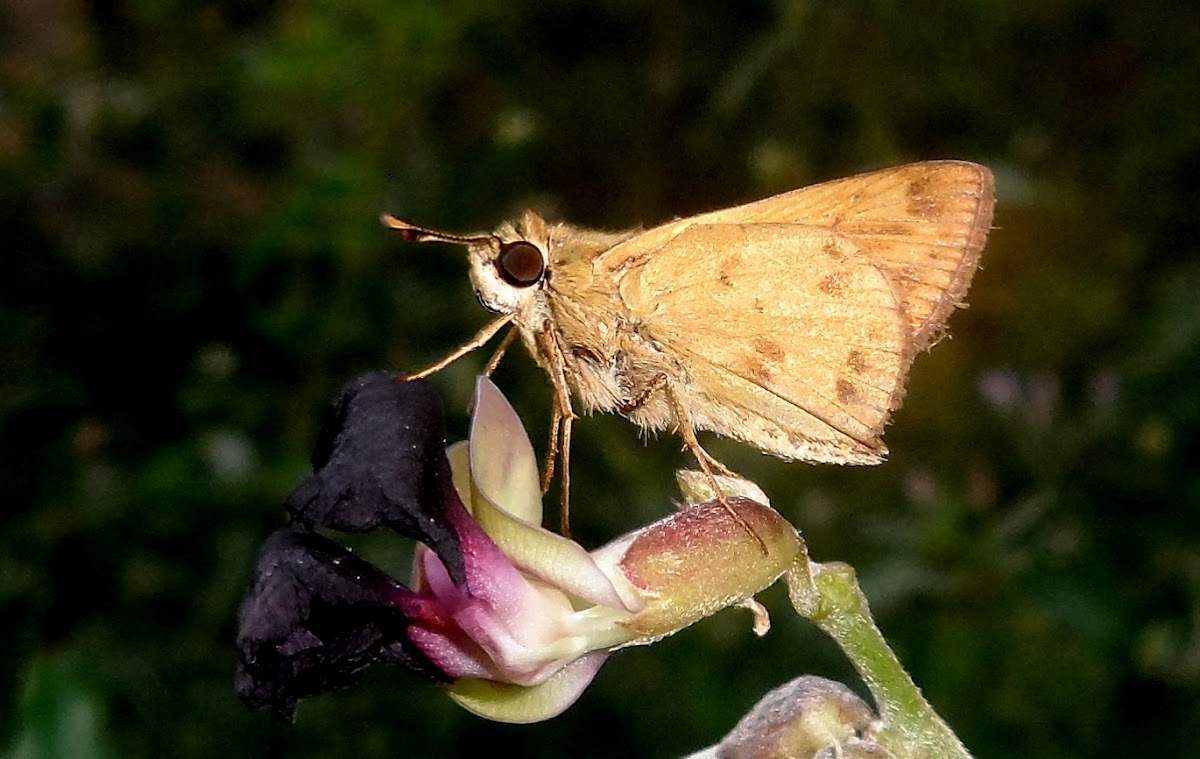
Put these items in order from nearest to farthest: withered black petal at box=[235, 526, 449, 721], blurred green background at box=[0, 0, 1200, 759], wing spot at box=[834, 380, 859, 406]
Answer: withered black petal at box=[235, 526, 449, 721] < wing spot at box=[834, 380, 859, 406] < blurred green background at box=[0, 0, 1200, 759]

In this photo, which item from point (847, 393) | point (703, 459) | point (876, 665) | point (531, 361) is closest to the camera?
point (876, 665)

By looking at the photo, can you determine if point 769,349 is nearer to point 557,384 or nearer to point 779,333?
point 779,333

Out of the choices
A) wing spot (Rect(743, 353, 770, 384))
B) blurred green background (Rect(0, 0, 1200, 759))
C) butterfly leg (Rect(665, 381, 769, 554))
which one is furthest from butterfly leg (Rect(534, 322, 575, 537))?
blurred green background (Rect(0, 0, 1200, 759))

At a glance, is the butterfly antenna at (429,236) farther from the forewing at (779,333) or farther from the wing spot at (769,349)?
the wing spot at (769,349)

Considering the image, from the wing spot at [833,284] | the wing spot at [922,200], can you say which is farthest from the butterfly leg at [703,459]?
the wing spot at [922,200]

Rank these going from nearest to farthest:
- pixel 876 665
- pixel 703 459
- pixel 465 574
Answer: pixel 465 574, pixel 876 665, pixel 703 459

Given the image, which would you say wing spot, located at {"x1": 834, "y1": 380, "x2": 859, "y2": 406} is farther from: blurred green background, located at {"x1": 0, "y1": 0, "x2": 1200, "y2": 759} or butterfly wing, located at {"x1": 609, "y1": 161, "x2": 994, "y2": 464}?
blurred green background, located at {"x1": 0, "y1": 0, "x2": 1200, "y2": 759}

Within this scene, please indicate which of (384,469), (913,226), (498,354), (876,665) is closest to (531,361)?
(498,354)
